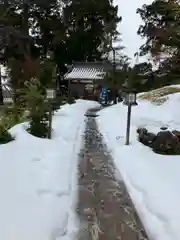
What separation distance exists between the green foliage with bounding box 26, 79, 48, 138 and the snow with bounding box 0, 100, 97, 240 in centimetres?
73

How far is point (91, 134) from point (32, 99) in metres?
2.26

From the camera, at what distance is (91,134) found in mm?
11633

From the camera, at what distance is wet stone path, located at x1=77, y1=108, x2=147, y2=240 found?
416cm

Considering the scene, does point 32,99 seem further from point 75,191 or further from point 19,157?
point 75,191

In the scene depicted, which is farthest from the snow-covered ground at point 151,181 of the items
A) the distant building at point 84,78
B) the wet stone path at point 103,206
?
the distant building at point 84,78

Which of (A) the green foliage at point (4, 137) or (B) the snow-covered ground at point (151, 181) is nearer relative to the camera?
(B) the snow-covered ground at point (151, 181)

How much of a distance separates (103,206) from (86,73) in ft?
88.4

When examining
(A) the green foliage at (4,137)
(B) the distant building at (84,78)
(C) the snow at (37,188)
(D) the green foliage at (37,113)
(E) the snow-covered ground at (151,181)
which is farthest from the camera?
(B) the distant building at (84,78)

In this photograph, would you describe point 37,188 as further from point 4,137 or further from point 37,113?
point 37,113

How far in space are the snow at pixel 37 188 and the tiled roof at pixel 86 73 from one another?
2193cm

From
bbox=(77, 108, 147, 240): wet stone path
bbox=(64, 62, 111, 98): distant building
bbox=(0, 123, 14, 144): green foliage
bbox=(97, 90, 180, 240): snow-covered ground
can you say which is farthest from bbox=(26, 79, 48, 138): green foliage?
bbox=(64, 62, 111, 98): distant building

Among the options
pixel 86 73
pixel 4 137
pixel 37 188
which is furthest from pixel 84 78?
pixel 37 188

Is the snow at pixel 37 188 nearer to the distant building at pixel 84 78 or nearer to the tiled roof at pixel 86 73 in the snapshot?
the distant building at pixel 84 78

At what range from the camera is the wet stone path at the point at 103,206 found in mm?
4164
